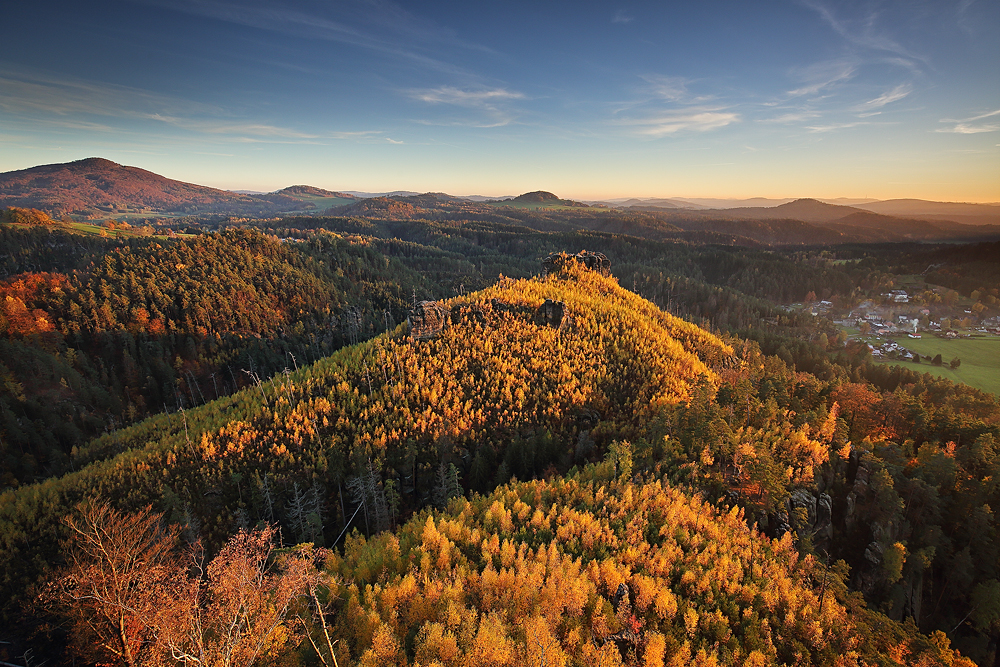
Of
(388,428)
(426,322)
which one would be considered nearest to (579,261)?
(426,322)

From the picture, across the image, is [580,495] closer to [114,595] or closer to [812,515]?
[812,515]

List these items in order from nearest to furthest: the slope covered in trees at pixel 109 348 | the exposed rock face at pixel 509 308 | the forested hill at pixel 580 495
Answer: the forested hill at pixel 580 495 → the exposed rock face at pixel 509 308 → the slope covered in trees at pixel 109 348

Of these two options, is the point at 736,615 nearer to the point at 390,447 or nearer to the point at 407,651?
the point at 407,651

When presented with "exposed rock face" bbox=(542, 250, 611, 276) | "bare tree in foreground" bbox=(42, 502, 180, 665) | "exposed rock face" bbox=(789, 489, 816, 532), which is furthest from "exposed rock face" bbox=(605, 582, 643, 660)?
"exposed rock face" bbox=(542, 250, 611, 276)

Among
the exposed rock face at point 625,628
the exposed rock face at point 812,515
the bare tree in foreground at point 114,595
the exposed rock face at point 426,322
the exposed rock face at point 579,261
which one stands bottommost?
the exposed rock face at point 812,515

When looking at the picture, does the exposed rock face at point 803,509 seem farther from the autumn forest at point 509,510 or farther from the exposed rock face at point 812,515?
the autumn forest at point 509,510

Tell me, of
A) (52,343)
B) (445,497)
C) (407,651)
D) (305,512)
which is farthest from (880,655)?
(52,343)

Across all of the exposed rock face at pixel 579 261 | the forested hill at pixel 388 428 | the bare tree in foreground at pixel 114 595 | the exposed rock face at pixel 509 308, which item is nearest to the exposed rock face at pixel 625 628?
the bare tree in foreground at pixel 114 595
